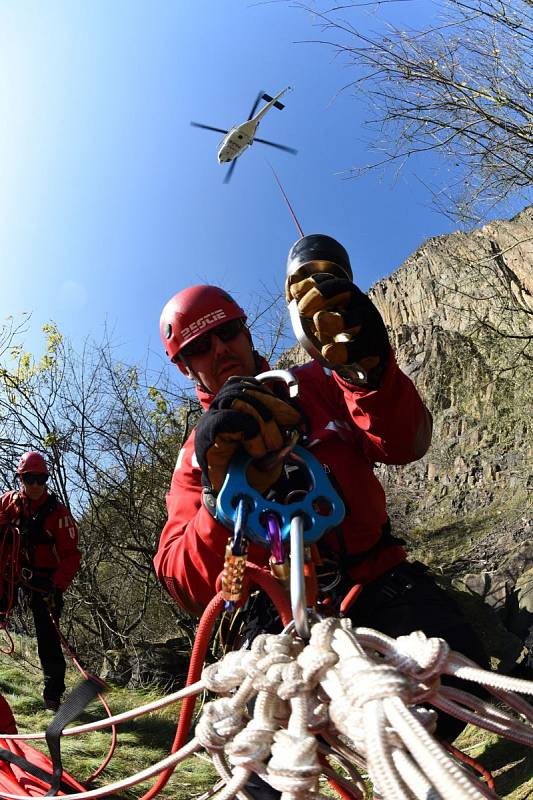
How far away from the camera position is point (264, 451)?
3.80 feet

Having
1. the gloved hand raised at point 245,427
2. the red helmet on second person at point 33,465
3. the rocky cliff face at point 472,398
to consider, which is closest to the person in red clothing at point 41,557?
the red helmet on second person at point 33,465

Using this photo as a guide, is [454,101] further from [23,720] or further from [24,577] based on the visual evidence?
[23,720]

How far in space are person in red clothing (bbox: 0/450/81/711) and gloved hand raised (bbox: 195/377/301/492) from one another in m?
4.40

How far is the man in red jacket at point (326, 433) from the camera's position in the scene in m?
1.18

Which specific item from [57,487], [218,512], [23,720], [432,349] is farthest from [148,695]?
[432,349]

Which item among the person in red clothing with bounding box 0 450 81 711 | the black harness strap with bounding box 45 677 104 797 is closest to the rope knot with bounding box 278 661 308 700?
the black harness strap with bounding box 45 677 104 797

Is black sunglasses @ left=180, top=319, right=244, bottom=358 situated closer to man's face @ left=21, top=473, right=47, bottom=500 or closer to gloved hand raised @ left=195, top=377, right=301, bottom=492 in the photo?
gloved hand raised @ left=195, top=377, right=301, bottom=492

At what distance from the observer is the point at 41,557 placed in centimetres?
521

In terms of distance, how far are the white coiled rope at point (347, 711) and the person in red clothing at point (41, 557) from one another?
456cm

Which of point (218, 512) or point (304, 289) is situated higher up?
point (304, 289)

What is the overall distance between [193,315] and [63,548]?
3.94m

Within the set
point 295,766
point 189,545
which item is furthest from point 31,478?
point 295,766

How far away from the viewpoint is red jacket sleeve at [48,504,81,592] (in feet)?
16.9

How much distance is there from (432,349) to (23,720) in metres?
Result: 19.5
